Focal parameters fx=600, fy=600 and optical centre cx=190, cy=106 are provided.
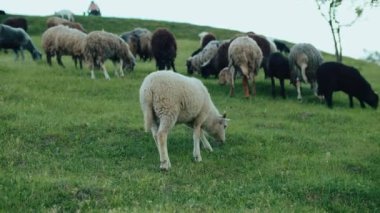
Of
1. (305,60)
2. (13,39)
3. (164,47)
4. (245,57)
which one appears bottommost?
(13,39)

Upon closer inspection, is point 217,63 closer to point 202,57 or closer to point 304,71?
point 202,57

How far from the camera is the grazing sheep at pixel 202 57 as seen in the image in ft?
87.3

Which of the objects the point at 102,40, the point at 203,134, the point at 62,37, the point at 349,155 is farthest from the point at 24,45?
the point at 349,155

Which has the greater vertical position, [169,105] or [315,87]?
[169,105]

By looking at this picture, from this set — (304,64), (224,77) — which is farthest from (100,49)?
(304,64)

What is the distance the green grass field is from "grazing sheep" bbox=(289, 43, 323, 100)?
4.46ft

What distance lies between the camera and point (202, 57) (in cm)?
2681

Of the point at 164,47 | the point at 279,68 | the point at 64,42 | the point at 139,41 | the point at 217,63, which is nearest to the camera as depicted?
the point at 279,68

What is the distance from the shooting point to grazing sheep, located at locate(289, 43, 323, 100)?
21438 mm

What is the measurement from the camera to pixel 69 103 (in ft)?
56.5

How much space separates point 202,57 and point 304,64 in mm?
6502

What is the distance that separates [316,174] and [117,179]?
12.0ft

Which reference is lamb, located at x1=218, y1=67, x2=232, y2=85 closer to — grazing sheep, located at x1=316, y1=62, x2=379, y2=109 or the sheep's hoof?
grazing sheep, located at x1=316, y1=62, x2=379, y2=109

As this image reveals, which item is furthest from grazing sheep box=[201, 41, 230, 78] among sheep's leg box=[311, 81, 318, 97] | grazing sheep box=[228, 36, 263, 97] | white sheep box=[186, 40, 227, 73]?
sheep's leg box=[311, 81, 318, 97]
